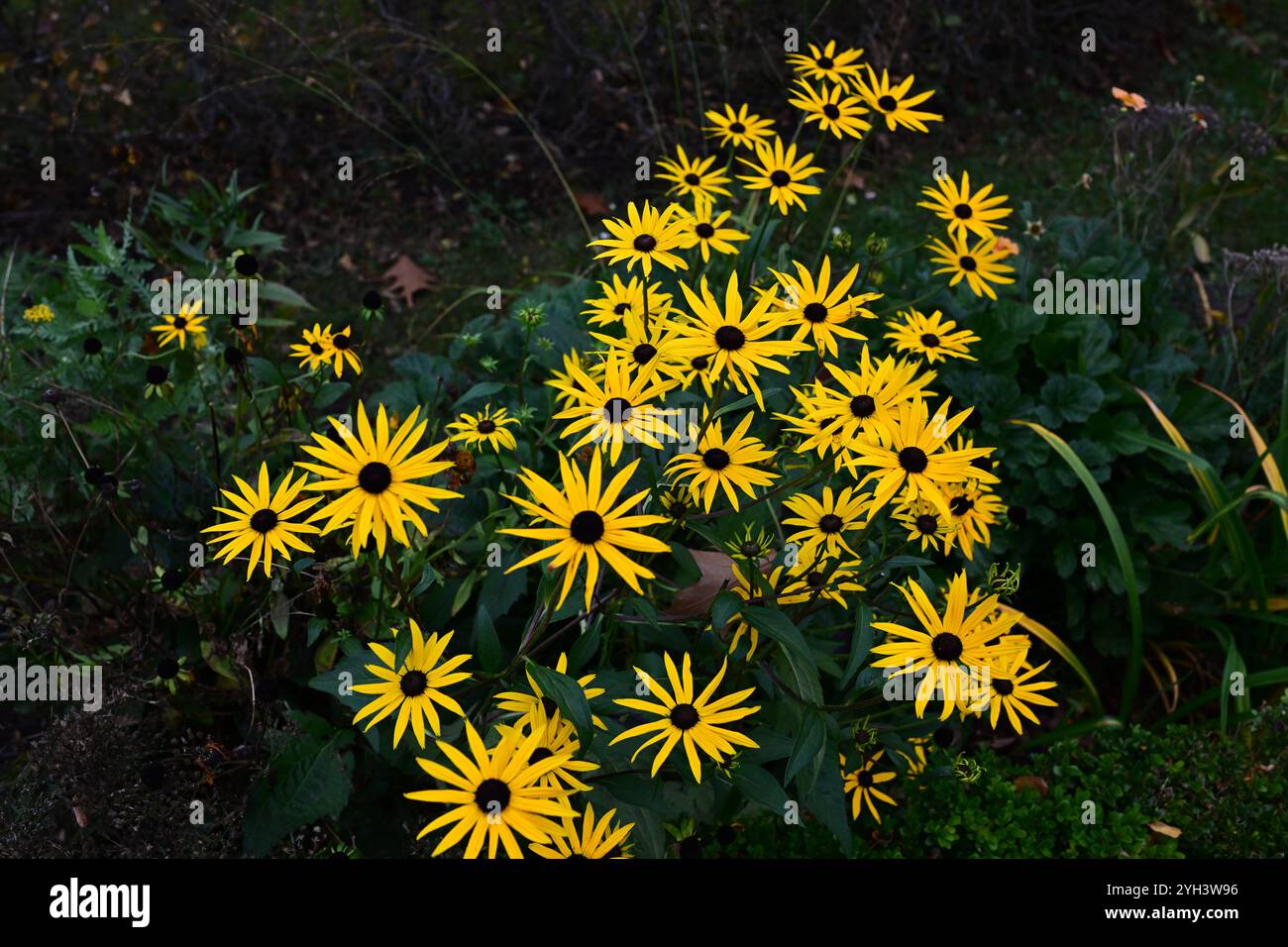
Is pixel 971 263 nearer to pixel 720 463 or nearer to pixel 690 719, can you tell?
pixel 720 463

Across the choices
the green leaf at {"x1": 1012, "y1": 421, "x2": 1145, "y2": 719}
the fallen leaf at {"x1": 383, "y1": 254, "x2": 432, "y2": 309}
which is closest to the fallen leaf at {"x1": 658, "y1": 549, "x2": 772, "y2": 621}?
the green leaf at {"x1": 1012, "y1": 421, "x2": 1145, "y2": 719}

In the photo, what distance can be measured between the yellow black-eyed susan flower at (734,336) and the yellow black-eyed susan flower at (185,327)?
4.11ft

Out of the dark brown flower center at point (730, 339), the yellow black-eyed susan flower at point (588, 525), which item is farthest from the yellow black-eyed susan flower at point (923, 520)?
the yellow black-eyed susan flower at point (588, 525)

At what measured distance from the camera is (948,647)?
164cm

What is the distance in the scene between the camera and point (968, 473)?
5.59ft

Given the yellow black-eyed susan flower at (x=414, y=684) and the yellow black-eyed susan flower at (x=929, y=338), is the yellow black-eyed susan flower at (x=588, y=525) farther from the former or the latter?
the yellow black-eyed susan flower at (x=929, y=338)

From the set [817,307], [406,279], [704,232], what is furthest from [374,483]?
[406,279]

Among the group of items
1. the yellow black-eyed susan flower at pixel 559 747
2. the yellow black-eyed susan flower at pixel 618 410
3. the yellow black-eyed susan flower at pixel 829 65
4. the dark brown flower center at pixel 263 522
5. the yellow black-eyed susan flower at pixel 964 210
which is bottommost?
the yellow black-eyed susan flower at pixel 559 747

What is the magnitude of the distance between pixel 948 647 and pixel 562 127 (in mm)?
4008

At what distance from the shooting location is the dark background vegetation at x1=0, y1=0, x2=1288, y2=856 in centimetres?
357

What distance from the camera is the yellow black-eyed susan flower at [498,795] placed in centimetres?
142

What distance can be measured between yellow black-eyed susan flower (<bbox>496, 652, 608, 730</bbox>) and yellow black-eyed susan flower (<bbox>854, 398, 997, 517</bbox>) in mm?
519
